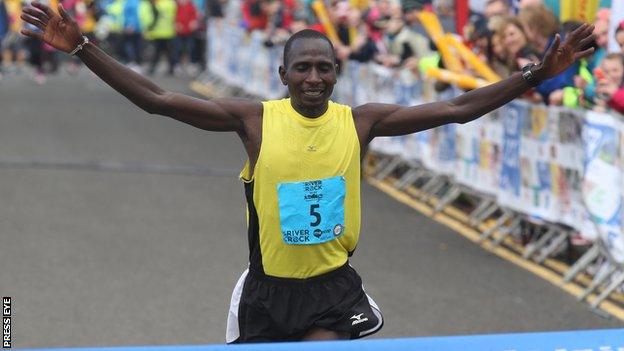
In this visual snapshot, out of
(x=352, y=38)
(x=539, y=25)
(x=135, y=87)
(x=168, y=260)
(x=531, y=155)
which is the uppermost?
(x=135, y=87)

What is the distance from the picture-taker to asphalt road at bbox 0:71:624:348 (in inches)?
367

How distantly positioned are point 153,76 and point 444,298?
1010 inches

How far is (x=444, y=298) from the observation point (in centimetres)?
1027

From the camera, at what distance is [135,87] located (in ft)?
18.0

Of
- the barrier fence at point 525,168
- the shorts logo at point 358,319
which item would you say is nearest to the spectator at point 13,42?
the barrier fence at point 525,168

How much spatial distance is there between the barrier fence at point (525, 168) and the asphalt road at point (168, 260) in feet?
1.38

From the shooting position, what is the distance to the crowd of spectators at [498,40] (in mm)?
10688

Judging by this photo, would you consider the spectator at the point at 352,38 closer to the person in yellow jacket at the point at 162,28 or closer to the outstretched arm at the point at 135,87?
the outstretched arm at the point at 135,87

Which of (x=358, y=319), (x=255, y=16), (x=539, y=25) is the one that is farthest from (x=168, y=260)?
(x=255, y=16)

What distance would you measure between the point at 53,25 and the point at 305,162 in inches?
40.7

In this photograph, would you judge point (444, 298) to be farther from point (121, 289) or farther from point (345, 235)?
point (345, 235)

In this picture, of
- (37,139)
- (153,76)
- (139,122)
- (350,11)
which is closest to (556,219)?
(350,11)

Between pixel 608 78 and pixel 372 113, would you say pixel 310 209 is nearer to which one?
pixel 372 113

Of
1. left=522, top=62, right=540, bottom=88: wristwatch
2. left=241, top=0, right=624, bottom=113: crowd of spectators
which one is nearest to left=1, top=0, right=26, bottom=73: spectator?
left=241, top=0, right=624, bottom=113: crowd of spectators
